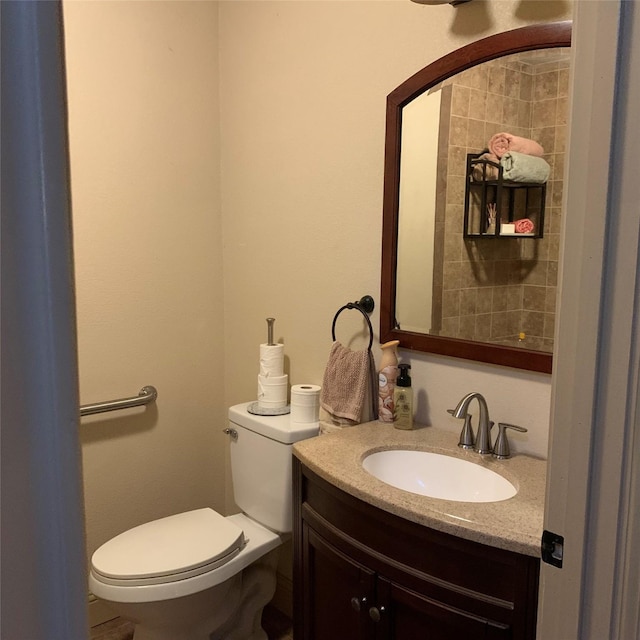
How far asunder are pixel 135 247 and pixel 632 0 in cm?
184

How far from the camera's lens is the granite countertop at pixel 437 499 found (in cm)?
117

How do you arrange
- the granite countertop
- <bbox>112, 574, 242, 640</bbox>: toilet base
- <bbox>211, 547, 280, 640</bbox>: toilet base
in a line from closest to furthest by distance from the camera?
the granite countertop, <bbox>112, 574, 242, 640</bbox>: toilet base, <bbox>211, 547, 280, 640</bbox>: toilet base

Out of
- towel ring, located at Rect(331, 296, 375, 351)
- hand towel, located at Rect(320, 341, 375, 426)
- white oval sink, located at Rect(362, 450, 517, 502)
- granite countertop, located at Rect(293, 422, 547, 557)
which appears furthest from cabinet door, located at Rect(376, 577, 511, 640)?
towel ring, located at Rect(331, 296, 375, 351)

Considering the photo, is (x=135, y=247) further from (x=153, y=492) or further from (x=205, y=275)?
(x=153, y=492)

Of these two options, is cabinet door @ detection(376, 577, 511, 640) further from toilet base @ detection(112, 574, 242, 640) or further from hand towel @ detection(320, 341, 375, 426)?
toilet base @ detection(112, 574, 242, 640)

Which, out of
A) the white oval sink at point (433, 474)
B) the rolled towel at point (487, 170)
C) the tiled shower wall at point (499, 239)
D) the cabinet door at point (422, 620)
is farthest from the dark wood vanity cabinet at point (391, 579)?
the rolled towel at point (487, 170)

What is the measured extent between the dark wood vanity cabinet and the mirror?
52 cm

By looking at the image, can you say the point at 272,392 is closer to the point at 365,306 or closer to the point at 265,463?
the point at 265,463

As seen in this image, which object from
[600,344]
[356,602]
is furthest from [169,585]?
[600,344]

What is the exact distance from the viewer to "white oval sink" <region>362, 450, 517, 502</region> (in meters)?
1.53

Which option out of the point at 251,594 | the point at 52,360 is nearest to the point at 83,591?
the point at 52,360

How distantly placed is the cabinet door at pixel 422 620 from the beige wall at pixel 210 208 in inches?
21.3

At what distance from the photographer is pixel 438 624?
128 cm

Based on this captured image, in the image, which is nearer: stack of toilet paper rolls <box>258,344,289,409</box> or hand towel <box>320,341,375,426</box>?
hand towel <box>320,341,375,426</box>
